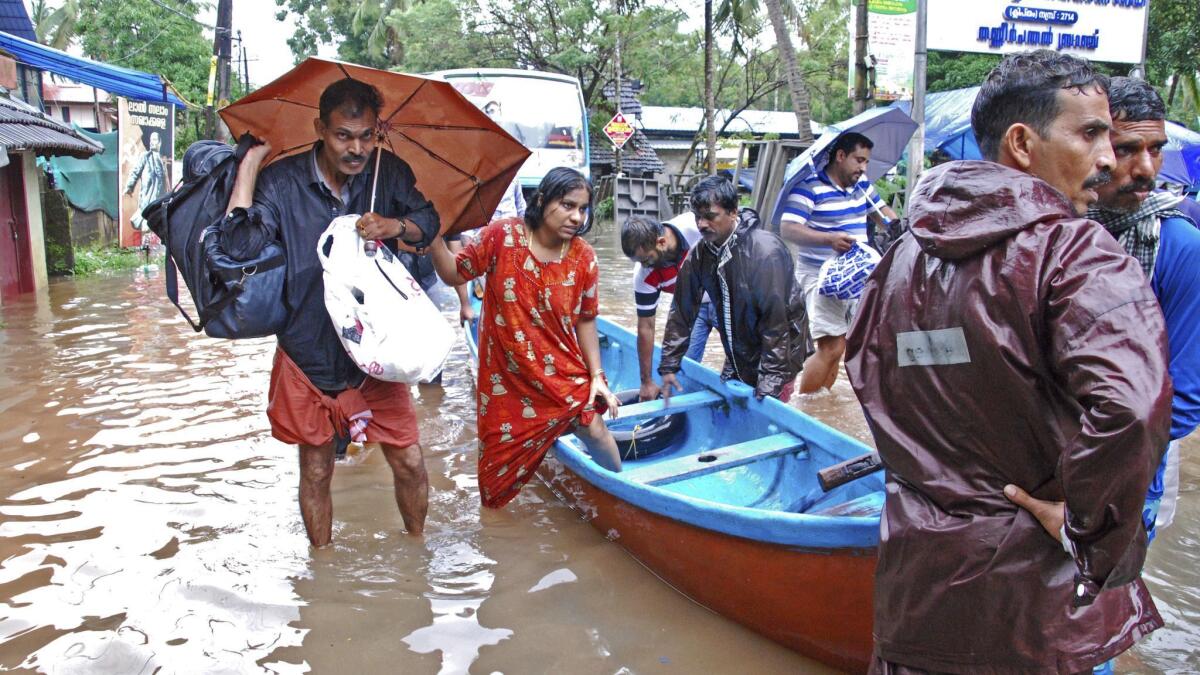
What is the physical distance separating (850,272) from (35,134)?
8.82 metres

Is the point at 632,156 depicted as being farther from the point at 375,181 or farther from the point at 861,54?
the point at 375,181

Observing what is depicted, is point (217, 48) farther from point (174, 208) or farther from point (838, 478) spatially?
point (838, 478)

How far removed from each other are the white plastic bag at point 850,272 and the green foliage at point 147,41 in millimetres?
20633

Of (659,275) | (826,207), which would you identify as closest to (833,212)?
(826,207)

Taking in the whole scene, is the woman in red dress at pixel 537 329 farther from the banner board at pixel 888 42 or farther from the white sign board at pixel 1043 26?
the white sign board at pixel 1043 26

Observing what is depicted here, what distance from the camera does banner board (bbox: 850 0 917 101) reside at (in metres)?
8.25

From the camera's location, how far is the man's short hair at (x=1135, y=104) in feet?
6.81

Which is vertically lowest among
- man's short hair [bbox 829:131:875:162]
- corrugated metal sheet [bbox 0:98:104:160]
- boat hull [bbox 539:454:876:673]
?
boat hull [bbox 539:454:876:673]

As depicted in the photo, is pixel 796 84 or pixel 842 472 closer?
pixel 842 472

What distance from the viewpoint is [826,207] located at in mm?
5102

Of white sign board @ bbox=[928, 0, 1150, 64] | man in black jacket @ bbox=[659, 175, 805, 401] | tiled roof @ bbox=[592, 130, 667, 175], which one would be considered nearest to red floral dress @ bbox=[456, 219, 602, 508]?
man in black jacket @ bbox=[659, 175, 805, 401]

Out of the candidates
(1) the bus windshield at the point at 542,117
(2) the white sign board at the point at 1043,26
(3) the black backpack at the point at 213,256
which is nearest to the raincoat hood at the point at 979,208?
(3) the black backpack at the point at 213,256

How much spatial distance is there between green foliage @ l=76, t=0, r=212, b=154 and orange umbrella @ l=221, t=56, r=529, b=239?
67.8 ft

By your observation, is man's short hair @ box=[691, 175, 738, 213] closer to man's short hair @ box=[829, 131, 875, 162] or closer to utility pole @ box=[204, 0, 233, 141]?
man's short hair @ box=[829, 131, 875, 162]
